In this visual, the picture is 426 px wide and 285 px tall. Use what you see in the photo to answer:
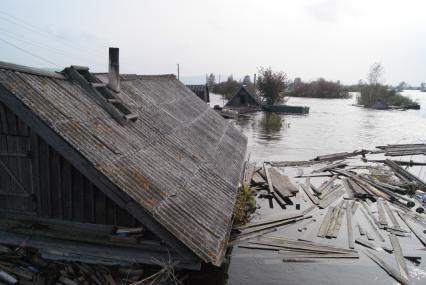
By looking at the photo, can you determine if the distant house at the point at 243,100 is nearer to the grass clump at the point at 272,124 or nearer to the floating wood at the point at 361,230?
the grass clump at the point at 272,124

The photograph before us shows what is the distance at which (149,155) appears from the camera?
8.83 m

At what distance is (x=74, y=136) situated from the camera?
7082 millimetres

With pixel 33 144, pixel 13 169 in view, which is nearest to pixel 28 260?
pixel 13 169

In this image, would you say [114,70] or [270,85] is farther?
[270,85]

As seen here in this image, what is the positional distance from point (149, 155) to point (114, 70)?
4.47m

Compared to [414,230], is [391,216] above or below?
above

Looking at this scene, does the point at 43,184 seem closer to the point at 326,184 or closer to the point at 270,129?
the point at 326,184

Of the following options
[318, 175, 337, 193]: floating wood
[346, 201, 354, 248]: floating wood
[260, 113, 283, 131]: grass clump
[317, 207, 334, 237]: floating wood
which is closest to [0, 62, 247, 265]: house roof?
[317, 207, 334, 237]: floating wood

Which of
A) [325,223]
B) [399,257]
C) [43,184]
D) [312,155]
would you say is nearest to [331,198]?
[325,223]

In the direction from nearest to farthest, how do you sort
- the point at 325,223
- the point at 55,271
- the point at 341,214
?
the point at 55,271, the point at 325,223, the point at 341,214

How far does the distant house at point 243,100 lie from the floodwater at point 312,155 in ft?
12.2

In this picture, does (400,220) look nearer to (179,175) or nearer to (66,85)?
(179,175)

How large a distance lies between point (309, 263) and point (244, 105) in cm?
4789

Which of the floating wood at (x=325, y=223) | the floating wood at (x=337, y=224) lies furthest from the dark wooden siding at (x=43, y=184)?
the floating wood at (x=337, y=224)
